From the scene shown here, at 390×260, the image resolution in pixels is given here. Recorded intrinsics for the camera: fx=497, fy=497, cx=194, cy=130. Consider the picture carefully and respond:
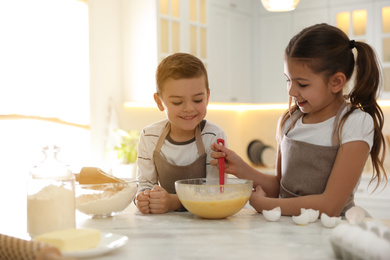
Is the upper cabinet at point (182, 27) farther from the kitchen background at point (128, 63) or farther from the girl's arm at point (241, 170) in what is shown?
the girl's arm at point (241, 170)

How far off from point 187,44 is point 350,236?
3.14 meters

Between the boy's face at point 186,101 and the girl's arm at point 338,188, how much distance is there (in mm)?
405

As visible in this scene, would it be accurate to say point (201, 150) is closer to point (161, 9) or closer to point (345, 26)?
point (161, 9)

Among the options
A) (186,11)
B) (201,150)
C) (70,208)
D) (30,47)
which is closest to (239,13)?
(186,11)

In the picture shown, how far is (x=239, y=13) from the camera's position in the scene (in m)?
4.47

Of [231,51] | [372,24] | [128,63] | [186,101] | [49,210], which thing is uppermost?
[372,24]

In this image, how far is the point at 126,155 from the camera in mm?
3529

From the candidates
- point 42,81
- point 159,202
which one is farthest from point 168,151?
point 42,81

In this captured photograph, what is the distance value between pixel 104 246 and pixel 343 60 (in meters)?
0.96

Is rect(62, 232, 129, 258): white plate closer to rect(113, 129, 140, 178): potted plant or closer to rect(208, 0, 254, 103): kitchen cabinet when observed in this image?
rect(113, 129, 140, 178): potted plant

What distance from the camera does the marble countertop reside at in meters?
0.94

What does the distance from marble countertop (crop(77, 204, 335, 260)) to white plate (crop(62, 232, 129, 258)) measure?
16mm

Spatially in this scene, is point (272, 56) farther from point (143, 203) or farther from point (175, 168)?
point (143, 203)

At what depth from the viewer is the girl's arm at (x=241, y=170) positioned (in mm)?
1504
